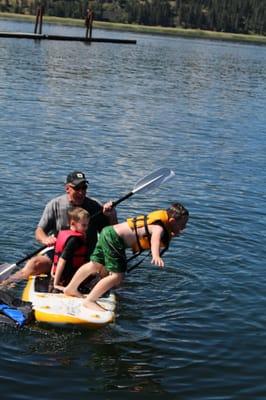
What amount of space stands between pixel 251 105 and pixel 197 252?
3092 cm

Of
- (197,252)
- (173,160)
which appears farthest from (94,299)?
(173,160)

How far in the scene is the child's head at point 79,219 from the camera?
37.9 feet

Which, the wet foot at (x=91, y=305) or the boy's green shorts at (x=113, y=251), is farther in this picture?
the wet foot at (x=91, y=305)

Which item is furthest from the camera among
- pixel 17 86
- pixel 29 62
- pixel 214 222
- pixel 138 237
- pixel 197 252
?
pixel 29 62

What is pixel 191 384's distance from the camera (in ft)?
32.7

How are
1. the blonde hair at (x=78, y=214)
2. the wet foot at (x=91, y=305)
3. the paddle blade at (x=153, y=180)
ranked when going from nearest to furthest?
the wet foot at (x=91, y=305) < the blonde hair at (x=78, y=214) < the paddle blade at (x=153, y=180)

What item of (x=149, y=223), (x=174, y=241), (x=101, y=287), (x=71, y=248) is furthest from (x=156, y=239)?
(x=174, y=241)

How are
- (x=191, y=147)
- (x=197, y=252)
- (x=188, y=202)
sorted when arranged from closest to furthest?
1. (x=197, y=252)
2. (x=188, y=202)
3. (x=191, y=147)

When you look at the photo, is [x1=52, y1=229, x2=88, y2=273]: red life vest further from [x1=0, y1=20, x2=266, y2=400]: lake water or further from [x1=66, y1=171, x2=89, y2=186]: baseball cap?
[x1=0, y1=20, x2=266, y2=400]: lake water

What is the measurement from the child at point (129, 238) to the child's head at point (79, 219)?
0.60 metres

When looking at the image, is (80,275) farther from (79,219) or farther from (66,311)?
(79,219)

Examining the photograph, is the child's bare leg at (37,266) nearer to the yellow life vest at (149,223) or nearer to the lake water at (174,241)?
the lake water at (174,241)

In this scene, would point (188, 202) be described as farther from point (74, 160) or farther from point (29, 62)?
point (29, 62)

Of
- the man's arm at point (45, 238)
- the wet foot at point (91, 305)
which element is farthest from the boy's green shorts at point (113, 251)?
the man's arm at point (45, 238)
